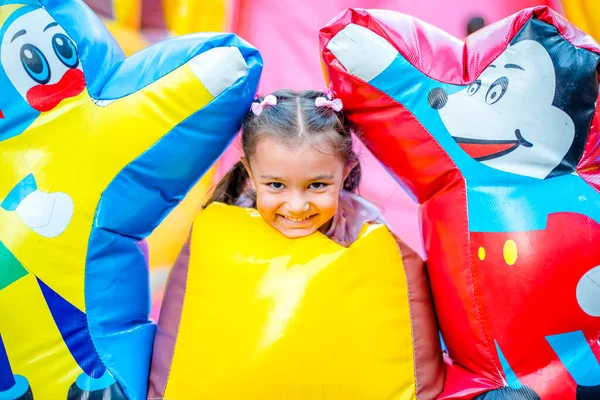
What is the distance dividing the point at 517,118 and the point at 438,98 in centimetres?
14

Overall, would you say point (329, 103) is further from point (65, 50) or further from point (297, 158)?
point (65, 50)

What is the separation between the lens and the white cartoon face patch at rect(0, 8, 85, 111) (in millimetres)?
1161

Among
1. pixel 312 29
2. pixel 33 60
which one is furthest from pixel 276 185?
pixel 312 29

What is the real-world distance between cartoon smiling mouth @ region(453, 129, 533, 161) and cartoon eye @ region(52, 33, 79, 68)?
28.8 inches

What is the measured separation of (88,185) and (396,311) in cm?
61

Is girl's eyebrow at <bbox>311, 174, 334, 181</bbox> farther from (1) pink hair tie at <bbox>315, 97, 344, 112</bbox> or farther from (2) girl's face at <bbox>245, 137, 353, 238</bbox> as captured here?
(1) pink hair tie at <bbox>315, 97, 344, 112</bbox>

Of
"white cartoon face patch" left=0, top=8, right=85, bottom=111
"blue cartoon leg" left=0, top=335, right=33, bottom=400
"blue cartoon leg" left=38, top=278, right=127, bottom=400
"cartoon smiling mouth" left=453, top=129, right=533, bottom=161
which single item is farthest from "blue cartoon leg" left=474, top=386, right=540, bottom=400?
"white cartoon face patch" left=0, top=8, right=85, bottom=111

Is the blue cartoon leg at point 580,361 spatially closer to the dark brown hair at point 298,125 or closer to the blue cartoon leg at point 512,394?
the blue cartoon leg at point 512,394

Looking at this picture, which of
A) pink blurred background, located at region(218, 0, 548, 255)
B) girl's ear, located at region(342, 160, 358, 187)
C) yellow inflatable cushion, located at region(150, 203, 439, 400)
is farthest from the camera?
pink blurred background, located at region(218, 0, 548, 255)

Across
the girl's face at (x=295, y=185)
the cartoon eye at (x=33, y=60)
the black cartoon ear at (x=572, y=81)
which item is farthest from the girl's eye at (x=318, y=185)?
the cartoon eye at (x=33, y=60)

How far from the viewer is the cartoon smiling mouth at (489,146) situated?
43.8 inches

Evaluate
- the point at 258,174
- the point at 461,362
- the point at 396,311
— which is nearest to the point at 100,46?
the point at 258,174

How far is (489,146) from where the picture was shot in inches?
44.1

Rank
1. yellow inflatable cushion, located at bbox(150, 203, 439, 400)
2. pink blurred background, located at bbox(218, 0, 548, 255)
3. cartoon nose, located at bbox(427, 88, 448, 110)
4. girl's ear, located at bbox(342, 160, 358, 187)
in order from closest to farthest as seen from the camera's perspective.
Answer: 1. yellow inflatable cushion, located at bbox(150, 203, 439, 400)
2. cartoon nose, located at bbox(427, 88, 448, 110)
3. girl's ear, located at bbox(342, 160, 358, 187)
4. pink blurred background, located at bbox(218, 0, 548, 255)
